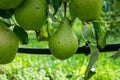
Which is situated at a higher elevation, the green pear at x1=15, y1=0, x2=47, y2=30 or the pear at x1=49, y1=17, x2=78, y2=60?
the green pear at x1=15, y1=0, x2=47, y2=30

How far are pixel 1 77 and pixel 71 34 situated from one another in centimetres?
147

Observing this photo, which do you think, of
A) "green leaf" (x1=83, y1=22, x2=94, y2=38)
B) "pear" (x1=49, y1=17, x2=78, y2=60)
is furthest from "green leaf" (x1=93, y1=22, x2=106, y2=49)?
"pear" (x1=49, y1=17, x2=78, y2=60)

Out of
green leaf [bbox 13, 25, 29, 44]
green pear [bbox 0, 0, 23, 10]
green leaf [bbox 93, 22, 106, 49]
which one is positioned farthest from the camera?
green leaf [bbox 93, 22, 106, 49]

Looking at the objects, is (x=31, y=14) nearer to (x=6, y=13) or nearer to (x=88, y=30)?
(x=6, y=13)

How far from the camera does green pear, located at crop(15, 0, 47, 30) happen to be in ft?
1.97

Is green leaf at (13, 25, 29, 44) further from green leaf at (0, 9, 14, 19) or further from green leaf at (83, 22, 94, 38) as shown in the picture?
green leaf at (83, 22, 94, 38)

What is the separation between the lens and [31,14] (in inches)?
23.6

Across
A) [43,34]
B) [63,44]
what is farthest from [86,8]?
[43,34]

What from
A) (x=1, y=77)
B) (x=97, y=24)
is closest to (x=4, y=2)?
(x=97, y=24)

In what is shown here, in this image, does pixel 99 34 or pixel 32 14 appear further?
pixel 99 34

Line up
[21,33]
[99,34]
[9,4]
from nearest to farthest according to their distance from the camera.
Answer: [9,4]
[21,33]
[99,34]

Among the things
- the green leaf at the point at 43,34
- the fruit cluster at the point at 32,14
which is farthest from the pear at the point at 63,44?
the green leaf at the point at 43,34

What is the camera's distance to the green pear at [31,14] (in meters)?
0.60

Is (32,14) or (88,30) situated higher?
(32,14)
